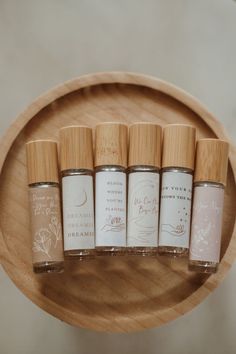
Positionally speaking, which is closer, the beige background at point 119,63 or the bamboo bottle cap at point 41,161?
the bamboo bottle cap at point 41,161

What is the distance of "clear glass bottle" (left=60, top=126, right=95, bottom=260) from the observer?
63 cm

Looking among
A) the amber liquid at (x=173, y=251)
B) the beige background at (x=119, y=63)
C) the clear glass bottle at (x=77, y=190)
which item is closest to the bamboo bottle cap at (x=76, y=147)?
the clear glass bottle at (x=77, y=190)

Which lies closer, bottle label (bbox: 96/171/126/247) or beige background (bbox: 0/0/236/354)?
bottle label (bbox: 96/171/126/247)

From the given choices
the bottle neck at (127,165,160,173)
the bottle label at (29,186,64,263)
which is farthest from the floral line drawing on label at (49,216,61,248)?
the bottle neck at (127,165,160,173)

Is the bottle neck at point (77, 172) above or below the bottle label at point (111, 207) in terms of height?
above

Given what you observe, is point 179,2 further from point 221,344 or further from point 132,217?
point 221,344

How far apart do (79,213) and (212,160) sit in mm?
169

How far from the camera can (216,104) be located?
881 mm

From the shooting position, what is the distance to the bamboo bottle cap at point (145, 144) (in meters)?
0.63

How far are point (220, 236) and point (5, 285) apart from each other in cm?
38

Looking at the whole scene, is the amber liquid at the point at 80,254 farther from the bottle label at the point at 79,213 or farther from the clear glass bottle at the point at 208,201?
the clear glass bottle at the point at 208,201

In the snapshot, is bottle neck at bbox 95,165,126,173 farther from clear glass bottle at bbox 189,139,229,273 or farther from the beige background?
the beige background

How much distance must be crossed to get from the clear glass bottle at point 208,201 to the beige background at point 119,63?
0.80ft

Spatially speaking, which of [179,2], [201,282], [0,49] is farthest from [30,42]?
[201,282]
